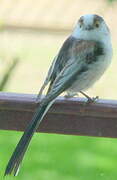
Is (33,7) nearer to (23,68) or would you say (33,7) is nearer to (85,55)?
(23,68)

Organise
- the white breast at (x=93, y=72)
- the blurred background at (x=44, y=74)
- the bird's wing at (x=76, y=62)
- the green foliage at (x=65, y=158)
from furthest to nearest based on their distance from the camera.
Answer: the blurred background at (x=44, y=74) → the green foliage at (x=65, y=158) → the white breast at (x=93, y=72) → the bird's wing at (x=76, y=62)

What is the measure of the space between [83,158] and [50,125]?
316 cm

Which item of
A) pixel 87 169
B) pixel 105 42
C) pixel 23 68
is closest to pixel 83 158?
pixel 87 169

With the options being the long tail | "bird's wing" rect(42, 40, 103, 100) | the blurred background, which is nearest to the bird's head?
"bird's wing" rect(42, 40, 103, 100)

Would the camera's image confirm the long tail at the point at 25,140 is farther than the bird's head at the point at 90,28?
No

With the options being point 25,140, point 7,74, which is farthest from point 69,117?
point 7,74

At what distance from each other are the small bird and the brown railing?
31 centimetres

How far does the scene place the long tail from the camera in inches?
146

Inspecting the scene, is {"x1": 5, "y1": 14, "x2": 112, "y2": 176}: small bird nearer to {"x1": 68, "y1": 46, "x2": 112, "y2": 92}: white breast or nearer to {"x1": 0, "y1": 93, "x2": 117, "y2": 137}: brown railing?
{"x1": 68, "y1": 46, "x2": 112, "y2": 92}: white breast

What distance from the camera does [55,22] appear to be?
14758 mm

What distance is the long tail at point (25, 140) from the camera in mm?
3715

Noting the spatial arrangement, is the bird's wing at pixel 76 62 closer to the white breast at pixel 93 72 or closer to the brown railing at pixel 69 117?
the white breast at pixel 93 72

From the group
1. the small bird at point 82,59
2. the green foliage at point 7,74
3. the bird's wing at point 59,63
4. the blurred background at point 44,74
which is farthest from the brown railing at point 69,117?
the green foliage at point 7,74

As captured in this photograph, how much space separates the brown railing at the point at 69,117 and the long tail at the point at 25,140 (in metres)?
0.03
